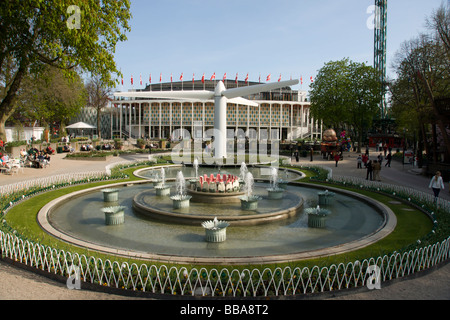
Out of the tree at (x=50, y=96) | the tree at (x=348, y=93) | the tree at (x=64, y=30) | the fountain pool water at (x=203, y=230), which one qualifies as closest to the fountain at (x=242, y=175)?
the fountain pool water at (x=203, y=230)

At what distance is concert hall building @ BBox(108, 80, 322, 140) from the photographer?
240 ft

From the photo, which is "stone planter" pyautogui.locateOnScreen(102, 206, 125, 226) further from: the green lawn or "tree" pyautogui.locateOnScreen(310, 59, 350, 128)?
"tree" pyautogui.locateOnScreen(310, 59, 350, 128)

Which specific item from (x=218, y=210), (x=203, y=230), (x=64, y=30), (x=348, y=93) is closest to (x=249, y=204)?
(x=218, y=210)

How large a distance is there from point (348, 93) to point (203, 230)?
37517 millimetres

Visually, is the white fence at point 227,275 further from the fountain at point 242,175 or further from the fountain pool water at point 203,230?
the fountain at point 242,175

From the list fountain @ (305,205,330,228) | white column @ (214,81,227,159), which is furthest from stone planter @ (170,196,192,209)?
white column @ (214,81,227,159)

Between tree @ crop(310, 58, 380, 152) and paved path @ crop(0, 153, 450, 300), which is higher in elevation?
tree @ crop(310, 58, 380, 152)

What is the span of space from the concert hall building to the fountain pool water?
55.7 meters

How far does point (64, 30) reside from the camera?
17625 mm

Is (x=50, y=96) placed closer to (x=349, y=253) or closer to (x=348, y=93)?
(x=348, y=93)

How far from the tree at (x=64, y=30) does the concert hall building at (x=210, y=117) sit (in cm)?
4970

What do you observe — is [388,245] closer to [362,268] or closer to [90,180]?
[362,268]

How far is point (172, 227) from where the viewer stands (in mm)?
12398
